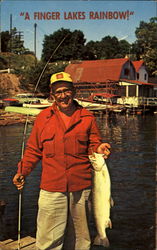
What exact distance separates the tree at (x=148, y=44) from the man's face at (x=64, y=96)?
195 feet

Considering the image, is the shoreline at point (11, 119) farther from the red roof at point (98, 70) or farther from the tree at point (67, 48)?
the tree at point (67, 48)

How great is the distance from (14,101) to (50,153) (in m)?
41.0

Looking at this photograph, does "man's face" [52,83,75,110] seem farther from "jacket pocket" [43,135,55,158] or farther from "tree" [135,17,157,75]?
"tree" [135,17,157,75]

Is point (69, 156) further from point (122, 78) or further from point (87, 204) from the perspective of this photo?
point (122, 78)

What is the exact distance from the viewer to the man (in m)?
3.79

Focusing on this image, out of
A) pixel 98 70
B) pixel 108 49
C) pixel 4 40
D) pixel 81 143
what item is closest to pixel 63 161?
pixel 81 143

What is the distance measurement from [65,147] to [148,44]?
67930mm

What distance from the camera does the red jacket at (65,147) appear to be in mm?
3789

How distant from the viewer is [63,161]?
381 cm

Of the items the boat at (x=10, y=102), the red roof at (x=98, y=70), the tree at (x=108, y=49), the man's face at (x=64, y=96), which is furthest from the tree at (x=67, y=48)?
the man's face at (x=64, y=96)

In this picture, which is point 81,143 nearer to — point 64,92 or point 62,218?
point 64,92

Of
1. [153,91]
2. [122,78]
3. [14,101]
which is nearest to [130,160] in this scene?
[14,101]

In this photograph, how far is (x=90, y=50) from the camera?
230ft

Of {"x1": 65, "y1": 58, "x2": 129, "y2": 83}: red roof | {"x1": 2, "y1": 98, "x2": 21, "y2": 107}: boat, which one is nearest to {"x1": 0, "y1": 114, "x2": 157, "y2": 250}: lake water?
{"x1": 2, "y1": 98, "x2": 21, "y2": 107}: boat
